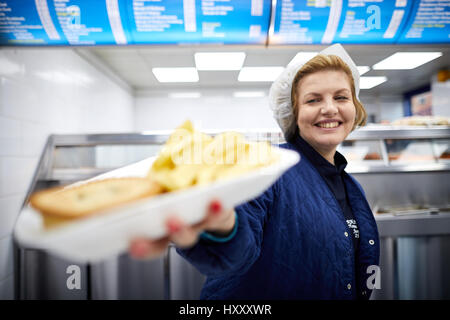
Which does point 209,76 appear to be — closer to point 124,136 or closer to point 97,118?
point 97,118

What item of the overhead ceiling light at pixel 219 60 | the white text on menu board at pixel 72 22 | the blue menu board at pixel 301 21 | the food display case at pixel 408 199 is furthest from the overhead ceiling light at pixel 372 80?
the white text on menu board at pixel 72 22

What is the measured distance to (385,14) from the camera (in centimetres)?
144

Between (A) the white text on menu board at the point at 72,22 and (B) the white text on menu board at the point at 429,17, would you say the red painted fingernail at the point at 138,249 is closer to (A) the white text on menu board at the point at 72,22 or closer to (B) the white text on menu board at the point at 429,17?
(A) the white text on menu board at the point at 72,22

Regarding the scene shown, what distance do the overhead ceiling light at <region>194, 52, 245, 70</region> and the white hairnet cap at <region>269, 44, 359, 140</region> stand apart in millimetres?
2076

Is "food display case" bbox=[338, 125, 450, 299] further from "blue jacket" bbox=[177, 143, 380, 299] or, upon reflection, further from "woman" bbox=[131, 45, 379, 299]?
"blue jacket" bbox=[177, 143, 380, 299]

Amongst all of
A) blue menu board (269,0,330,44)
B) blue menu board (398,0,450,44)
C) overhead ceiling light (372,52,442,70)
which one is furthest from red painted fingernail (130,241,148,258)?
overhead ceiling light (372,52,442,70)

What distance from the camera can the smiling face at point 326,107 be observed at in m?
0.88

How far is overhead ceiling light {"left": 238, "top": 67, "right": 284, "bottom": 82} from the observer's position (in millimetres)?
3592

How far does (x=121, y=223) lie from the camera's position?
0.98 ft

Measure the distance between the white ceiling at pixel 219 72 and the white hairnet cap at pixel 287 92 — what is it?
127cm

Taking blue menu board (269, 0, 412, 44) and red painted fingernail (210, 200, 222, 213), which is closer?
red painted fingernail (210, 200, 222, 213)

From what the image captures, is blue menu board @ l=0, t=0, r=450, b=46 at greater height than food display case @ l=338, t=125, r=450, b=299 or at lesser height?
greater

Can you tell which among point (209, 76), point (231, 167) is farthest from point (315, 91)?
point (209, 76)
